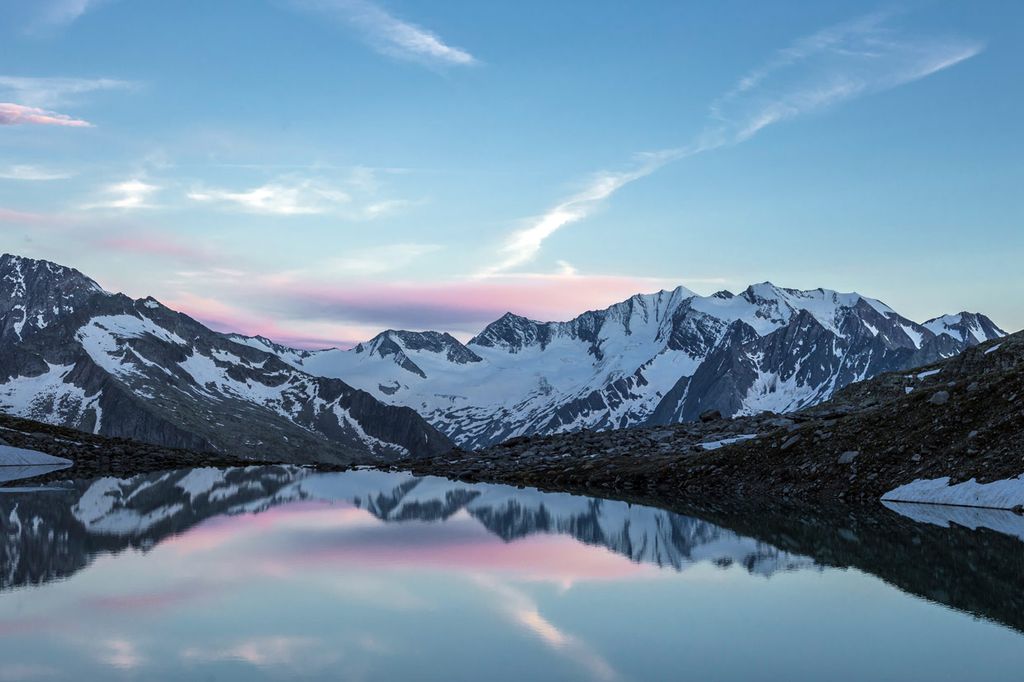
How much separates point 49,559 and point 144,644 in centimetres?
1273

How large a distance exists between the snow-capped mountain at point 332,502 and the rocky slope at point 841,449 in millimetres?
8097

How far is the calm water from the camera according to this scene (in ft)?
57.4

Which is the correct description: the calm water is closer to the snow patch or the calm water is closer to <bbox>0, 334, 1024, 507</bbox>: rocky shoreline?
the snow patch

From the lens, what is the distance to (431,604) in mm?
23156

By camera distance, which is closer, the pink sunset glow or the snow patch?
the pink sunset glow

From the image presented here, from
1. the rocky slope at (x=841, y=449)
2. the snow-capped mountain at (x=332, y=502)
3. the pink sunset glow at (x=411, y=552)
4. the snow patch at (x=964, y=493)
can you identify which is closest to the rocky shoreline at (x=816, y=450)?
the rocky slope at (x=841, y=449)

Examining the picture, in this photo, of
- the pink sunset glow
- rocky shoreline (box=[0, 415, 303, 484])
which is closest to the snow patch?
the pink sunset glow

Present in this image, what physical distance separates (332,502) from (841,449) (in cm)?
2774

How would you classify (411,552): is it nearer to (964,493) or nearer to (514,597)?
(514,597)

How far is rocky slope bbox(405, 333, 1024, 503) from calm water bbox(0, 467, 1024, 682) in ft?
24.0

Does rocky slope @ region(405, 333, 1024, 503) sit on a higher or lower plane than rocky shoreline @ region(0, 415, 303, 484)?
higher

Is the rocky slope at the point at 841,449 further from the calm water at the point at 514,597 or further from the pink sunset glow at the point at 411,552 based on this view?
the pink sunset glow at the point at 411,552

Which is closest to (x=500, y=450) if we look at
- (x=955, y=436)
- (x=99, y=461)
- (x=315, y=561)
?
(x=99, y=461)

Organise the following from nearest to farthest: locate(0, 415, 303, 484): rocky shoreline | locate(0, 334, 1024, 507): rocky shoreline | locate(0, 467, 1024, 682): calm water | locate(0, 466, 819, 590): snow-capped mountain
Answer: locate(0, 467, 1024, 682): calm water
locate(0, 466, 819, 590): snow-capped mountain
locate(0, 334, 1024, 507): rocky shoreline
locate(0, 415, 303, 484): rocky shoreline
